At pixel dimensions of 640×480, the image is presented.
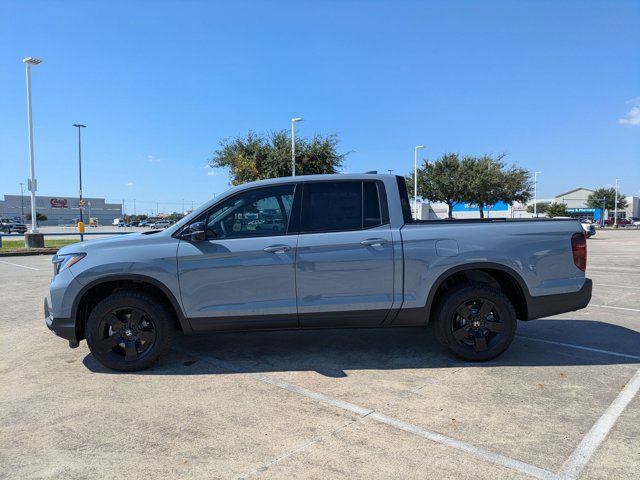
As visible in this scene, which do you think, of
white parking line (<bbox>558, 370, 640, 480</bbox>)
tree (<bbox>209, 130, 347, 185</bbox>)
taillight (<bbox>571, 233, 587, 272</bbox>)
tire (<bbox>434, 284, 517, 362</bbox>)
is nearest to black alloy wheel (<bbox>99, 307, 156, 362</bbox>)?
tire (<bbox>434, 284, 517, 362</bbox>)

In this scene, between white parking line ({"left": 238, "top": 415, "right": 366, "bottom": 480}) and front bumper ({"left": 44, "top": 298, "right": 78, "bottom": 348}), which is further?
front bumper ({"left": 44, "top": 298, "right": 78, "bottom": 348})

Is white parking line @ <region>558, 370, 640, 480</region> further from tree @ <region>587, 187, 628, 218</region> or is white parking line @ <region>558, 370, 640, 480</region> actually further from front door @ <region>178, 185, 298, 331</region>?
tree @ <region>587, 187, 628, 218</region>

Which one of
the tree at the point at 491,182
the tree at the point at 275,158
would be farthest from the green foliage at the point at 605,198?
the tree at the point at 275,158

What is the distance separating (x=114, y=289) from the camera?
4648mm

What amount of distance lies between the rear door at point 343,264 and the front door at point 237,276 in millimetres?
144

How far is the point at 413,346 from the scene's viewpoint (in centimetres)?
534

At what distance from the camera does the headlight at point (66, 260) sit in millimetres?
4465

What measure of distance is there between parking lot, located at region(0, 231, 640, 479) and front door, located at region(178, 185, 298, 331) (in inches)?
22.0

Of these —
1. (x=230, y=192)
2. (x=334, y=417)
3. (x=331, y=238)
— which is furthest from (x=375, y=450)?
(x=230, y=192)

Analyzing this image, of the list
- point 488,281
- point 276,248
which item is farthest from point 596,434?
point 276,248

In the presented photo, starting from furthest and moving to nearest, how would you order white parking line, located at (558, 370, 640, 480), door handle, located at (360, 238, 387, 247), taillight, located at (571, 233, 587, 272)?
1. taillight, located at (571, 233, 587, 272)
2. door handle, located at (360, 238, 387, 247)
3. white parking line, located at (558, 370, 640, 480)

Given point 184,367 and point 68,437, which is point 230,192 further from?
point 68,437

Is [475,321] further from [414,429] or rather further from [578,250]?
[414,429]

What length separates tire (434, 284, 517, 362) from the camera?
460cm
